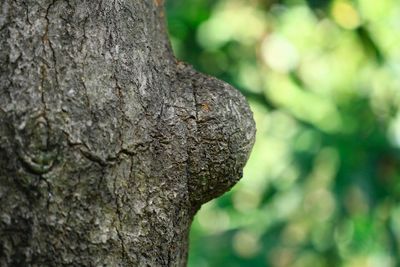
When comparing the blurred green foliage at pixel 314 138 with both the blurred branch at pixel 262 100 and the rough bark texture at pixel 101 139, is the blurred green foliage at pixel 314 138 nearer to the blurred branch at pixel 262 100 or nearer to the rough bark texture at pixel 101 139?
the blurred branch at pixel 262 100

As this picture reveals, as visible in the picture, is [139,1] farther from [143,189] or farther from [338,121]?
[338,121]

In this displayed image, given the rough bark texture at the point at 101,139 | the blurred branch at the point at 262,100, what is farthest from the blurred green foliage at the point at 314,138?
the rough bark texture at the point at 101,139

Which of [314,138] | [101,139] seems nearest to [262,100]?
[314,138]

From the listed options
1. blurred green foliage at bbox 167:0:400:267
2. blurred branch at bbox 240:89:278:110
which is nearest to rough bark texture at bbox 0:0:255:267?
blurred green foliage at bbox 167:0:400:267

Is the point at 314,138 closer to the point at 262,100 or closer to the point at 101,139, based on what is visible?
the point at 262,100

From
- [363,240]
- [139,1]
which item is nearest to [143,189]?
[139,1]

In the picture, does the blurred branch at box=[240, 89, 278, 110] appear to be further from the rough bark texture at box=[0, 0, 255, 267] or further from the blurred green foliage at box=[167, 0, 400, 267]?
the rough bark texture at box=[0, 0, 255, 267]

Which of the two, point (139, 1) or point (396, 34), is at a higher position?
point (396, 34)
